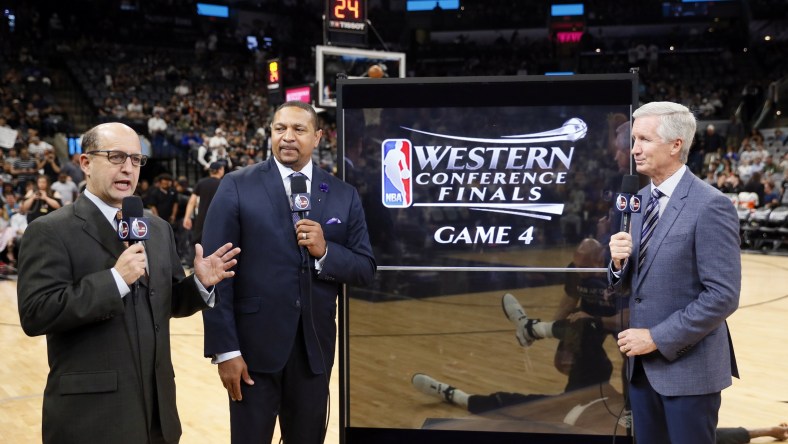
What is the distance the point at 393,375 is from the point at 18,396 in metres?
2.85

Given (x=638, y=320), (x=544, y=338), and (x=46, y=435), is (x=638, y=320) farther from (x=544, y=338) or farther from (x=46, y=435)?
(x=46, y=435)

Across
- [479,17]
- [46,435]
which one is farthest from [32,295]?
[479,17]

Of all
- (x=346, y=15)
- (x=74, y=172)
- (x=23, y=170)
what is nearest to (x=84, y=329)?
(x=346, y=15)

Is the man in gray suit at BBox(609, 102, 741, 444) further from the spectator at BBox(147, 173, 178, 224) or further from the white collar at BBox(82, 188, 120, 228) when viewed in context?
the spectator at BBox(147, 173, 178, 224)

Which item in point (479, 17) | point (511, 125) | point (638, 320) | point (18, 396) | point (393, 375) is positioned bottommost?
point (18, 396)

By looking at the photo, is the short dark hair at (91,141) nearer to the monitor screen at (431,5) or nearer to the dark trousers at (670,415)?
the dark trousers at (670,415)

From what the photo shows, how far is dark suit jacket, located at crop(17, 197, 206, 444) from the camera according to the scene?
2053 mm

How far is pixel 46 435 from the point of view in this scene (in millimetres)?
2131

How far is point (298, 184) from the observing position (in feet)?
8.39

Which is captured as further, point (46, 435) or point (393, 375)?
point (393, 375)

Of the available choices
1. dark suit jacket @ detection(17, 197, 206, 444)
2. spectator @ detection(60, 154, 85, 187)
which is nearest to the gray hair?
dark suit jacket @ detection(17, 197, 206, 444)

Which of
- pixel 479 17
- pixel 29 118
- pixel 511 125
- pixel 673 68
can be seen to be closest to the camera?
pixel 511 125

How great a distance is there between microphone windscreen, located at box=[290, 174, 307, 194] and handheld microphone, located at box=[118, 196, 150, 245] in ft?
1.95

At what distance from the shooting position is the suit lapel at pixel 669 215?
2375 millimetres
